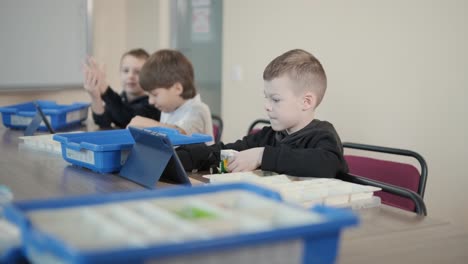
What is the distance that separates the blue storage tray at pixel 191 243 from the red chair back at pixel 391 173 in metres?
1.11

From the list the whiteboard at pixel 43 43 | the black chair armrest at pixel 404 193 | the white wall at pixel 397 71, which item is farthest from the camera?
the whiteboard at pixel 43 43

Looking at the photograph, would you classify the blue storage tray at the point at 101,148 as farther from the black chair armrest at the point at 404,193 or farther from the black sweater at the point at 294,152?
the black chair armrest at the point at 404,193

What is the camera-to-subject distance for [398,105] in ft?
9.97

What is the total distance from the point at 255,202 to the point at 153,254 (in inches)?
8.3

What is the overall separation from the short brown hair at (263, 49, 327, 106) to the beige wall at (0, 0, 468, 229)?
1.27m

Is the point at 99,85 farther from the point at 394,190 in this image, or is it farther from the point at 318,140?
the point at 394,190

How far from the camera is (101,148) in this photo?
155 cm

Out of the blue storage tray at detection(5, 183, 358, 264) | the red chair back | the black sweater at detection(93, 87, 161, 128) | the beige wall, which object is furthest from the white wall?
the blue storage tray at detection(5, 183, 358, 264)

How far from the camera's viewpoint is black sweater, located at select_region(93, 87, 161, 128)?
279cm

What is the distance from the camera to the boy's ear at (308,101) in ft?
5.67

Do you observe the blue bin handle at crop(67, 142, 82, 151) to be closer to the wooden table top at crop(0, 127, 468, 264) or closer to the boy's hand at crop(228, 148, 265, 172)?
the wooden table top at crop(0, 127, 468, 264)

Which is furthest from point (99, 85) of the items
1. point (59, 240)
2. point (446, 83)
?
point (59, 240)

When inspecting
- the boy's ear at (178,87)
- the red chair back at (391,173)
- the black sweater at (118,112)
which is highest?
the boy's ear at (178,87)

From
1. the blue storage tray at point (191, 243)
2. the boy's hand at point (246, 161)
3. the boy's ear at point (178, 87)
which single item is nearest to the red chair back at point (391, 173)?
the boy's hand at point (246, 161)
